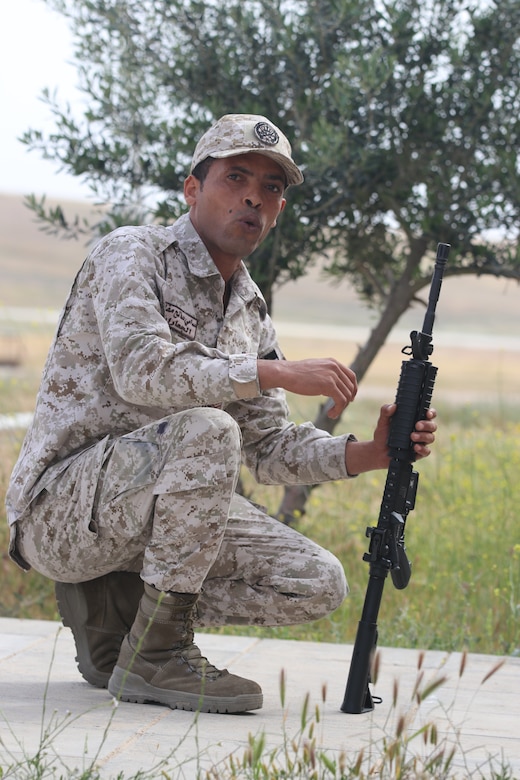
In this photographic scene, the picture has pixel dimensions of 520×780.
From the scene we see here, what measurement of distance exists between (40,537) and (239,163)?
128 cm

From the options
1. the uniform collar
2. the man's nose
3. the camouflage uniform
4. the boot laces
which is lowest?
the boot laces

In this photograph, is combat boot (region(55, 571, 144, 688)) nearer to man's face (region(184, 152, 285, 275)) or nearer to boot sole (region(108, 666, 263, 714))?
boot sole (region(108, 666, 263, 714))

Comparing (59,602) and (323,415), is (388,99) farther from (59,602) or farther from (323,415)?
(59,602)

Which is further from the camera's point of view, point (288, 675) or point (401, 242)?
point (401, 242)

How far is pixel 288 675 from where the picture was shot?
3.95 metres

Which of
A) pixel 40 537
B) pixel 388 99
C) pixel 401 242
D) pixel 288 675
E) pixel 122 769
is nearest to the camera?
pixel 122 769

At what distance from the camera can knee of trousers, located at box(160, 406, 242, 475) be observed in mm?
3234

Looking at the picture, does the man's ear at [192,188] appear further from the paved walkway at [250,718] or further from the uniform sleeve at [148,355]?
the paved walkway at [250,718]

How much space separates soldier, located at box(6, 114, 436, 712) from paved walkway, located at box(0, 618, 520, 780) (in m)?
0.15

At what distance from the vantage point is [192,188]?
3.75m

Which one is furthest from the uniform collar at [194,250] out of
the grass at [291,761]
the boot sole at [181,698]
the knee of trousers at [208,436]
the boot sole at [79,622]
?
the grass at [291,761]

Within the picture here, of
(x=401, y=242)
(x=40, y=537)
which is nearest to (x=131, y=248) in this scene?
(x=40, y=537)

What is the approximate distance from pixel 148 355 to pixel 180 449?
0.91ft

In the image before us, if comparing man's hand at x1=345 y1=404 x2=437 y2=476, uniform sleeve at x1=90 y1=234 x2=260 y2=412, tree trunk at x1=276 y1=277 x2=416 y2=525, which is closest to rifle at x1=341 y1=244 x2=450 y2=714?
man's hand at x1=345 y1=404 x2=437 y2=476
